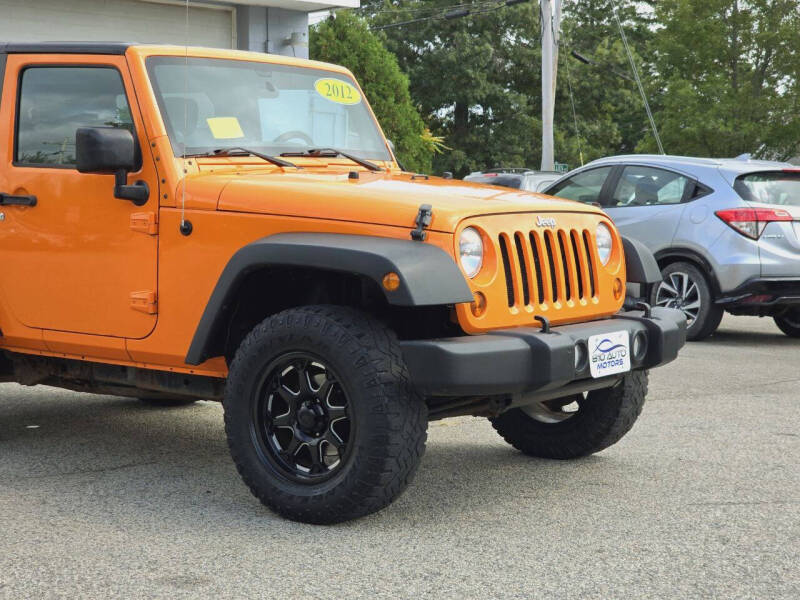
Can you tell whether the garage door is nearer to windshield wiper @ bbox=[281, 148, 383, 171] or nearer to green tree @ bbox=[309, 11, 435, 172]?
green tree @ bbox=[309, 11, 435, 172]

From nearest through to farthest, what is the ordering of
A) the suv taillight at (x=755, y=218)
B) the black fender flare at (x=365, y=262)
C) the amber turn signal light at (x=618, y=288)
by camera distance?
the black fender flare at (x=365, y=262) → the amber turn signal light at (x=618, y=288) → the suv taillight at (x=755, y=218)

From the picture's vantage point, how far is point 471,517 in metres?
4.82

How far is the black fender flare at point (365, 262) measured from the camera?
4.27 meters

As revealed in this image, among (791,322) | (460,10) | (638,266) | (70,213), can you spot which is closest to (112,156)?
(70,213)

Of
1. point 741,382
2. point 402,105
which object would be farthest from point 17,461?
point 402,105

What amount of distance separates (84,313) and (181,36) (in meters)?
12.6

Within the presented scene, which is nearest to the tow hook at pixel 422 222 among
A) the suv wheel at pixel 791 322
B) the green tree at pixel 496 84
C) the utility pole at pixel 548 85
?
the suv wheel at pixel 791 322

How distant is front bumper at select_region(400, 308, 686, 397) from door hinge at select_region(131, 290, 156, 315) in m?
1.25

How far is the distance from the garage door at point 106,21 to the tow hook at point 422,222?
38.4 ft

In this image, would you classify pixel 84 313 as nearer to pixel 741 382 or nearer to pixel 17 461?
pixel 17 461

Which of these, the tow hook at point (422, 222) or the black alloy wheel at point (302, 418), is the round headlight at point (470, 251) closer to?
the tow hook at point (422, 222)

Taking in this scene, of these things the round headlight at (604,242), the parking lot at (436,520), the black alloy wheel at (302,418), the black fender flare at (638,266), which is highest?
the round headlight at (604,242)

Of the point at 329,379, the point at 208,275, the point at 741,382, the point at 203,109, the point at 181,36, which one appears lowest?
the point at 741,382

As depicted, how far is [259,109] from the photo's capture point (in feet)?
18.6
